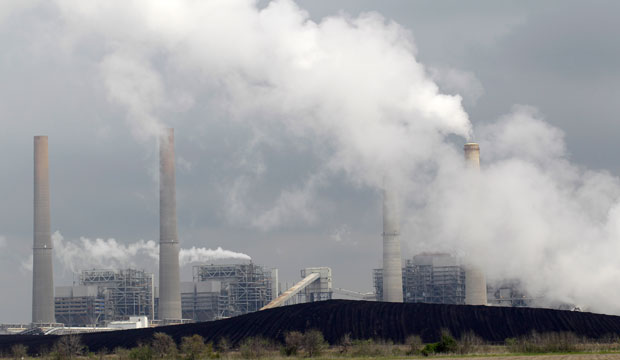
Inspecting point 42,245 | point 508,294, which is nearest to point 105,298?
point 42,245

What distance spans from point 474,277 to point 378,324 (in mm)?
32796

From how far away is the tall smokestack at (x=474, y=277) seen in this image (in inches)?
4368

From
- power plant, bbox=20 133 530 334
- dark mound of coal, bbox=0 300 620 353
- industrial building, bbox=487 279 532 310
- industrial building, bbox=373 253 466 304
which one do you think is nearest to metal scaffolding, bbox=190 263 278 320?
power plant, bbox=20 133 530 334

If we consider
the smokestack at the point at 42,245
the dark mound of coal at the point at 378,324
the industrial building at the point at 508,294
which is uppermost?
the smokestack at the point at 42,245

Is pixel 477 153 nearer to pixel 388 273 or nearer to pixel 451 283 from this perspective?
pixel 388 273

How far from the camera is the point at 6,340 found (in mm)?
93375

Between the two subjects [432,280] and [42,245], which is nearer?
[42,245]

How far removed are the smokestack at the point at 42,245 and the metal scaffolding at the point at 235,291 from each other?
24012 mm

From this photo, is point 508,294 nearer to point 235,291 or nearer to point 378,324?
point 235,291

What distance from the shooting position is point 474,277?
113000 mm

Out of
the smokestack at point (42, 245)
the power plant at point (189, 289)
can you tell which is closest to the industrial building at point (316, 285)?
the power plant at point (189, 289)

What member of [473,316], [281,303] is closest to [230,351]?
[473,316]

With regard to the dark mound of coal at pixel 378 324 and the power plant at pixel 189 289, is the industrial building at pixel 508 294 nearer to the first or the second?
the power plant at pixel 189 289

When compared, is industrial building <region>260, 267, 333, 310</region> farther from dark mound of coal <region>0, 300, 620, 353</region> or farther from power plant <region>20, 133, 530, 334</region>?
dark mound of coal <region>0, 300, 620, 353</region>
